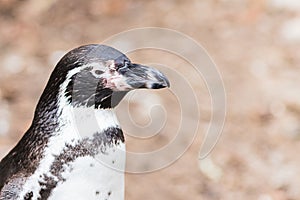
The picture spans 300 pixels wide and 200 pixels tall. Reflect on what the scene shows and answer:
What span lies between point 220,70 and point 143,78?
2.31m

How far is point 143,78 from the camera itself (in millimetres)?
2520

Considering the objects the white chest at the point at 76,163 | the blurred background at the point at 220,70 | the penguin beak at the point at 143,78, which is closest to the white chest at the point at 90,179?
the white chest at the point at 76,163

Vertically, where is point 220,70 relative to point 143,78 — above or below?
above

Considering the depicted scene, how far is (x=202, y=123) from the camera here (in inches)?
174

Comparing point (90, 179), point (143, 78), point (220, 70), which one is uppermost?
point (220, 70)

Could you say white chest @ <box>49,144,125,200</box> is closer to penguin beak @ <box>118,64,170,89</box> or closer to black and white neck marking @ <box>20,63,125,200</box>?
black and white neck marking @ <box>20,63,125,200</box>

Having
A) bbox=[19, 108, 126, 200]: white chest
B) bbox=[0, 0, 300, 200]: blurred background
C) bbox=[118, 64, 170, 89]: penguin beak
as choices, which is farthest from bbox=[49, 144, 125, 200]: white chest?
bbox=[0, 0, 300, 200]: blurred background

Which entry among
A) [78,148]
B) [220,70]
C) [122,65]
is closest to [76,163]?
[78,148]

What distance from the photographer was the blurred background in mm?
4105

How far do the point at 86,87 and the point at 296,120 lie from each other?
2.11m

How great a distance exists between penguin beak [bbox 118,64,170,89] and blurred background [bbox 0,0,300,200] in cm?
152

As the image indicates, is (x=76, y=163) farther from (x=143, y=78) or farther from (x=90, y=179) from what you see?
(x=143, y=78)

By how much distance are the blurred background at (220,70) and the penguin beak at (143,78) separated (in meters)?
1.52

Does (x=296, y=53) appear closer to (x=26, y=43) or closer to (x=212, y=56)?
(x=212, y=56)
